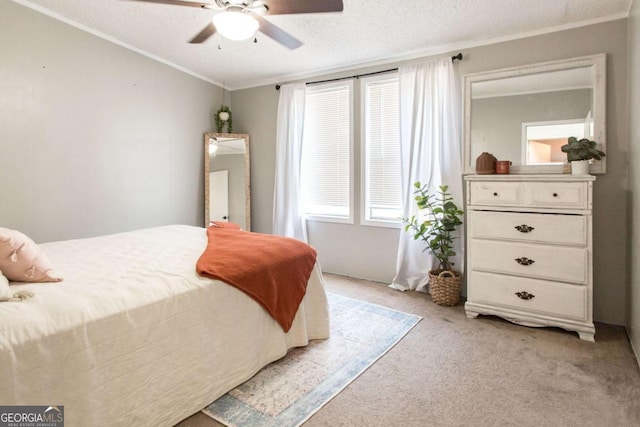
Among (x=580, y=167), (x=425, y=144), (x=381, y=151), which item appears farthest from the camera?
(x=381, y=151)

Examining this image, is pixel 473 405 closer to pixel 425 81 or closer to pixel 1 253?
pixel 1 253

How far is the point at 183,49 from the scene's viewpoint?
3.67 metres

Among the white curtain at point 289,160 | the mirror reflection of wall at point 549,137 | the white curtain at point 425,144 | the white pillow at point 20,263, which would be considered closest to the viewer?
the white pillow at point 20,263

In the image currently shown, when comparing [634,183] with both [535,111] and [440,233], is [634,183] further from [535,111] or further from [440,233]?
[440,233]

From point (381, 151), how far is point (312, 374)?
2.53m

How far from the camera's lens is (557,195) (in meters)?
2.59

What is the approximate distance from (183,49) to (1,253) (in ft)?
9.03

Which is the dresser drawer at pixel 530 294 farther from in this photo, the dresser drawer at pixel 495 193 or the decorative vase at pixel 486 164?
the decorative vase at pixel 486 164

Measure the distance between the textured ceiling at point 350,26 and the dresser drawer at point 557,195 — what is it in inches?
52.1

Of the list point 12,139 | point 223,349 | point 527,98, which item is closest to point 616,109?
point 527,98

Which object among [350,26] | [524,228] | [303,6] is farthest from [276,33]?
[524,228]

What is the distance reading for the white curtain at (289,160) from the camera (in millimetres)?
4367

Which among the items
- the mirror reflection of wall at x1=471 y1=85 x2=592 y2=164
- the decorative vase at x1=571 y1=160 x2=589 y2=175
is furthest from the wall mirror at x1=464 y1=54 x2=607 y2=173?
the decorative vase at x1=571 y1=160 x2=589 y2=175

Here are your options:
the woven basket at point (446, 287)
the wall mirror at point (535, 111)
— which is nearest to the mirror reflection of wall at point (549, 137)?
the wall mirror at point (535, 111)
